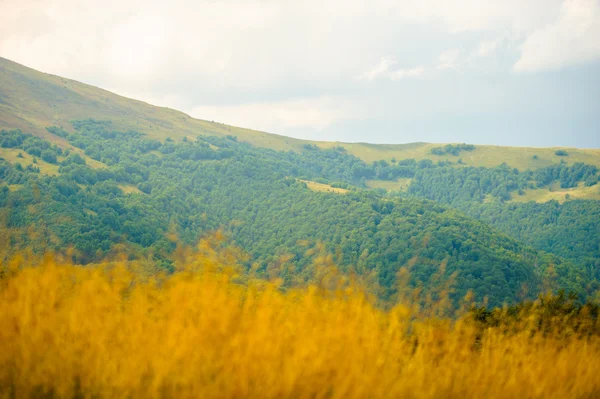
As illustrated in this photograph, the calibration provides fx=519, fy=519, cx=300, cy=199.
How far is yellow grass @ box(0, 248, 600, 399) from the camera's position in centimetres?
462

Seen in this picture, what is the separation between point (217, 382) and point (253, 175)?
195 metres

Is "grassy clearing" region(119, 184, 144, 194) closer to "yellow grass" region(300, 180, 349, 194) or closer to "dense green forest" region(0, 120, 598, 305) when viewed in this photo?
"dense green forest" region(0, 120, 598, 305)

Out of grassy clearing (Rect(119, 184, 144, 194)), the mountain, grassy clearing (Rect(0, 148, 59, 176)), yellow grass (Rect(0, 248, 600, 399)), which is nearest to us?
yellow grass (Rect(0, 248, 600, 399))

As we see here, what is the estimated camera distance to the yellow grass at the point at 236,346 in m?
4.62

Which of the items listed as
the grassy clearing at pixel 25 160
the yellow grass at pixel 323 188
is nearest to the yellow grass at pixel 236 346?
the grassy clearing at pixel 25 160

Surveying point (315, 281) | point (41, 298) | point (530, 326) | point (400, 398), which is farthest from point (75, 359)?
point (530, 326)

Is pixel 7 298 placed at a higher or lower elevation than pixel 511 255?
higher

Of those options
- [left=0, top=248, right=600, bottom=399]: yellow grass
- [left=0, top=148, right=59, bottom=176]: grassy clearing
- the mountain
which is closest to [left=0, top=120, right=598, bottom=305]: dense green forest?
the mountain

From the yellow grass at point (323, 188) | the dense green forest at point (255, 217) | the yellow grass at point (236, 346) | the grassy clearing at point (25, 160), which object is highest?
the yellow grass at point (236, 346)

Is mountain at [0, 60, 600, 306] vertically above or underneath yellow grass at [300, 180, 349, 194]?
underneath

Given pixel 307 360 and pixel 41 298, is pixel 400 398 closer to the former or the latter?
pixel 307 360

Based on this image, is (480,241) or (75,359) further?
(480,241)

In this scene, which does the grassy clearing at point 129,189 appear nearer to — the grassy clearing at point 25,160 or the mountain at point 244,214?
the mountain at point 244,214

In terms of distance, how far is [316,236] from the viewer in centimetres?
15175
